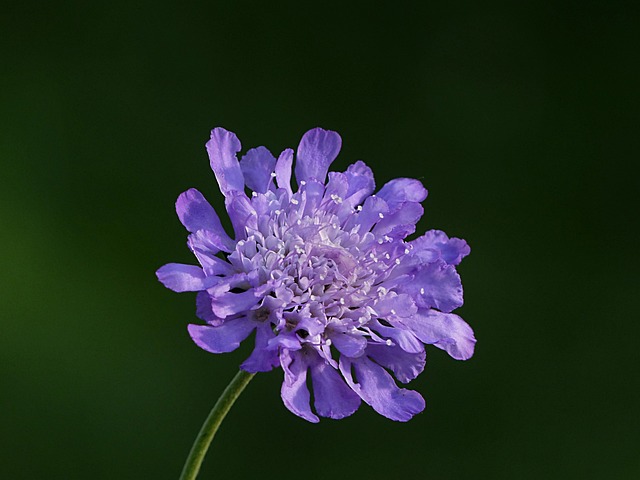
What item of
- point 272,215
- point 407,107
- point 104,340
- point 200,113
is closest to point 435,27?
point 407,107

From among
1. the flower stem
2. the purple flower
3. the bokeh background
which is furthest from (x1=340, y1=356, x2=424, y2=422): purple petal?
the bokeh background

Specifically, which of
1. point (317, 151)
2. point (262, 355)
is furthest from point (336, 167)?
point (262, 355)

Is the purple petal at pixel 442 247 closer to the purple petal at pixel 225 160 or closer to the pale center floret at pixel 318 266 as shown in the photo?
the pale center floret at pixel 318 266

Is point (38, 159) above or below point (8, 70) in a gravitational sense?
below

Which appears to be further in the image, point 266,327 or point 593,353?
point 593,353

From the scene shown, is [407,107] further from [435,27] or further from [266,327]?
[266,327]

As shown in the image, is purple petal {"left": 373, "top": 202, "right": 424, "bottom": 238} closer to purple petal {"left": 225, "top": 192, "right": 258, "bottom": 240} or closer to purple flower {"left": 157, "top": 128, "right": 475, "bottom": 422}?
purple flower {"left": 157, "top": 128, "right": 475, "bottom": 422}

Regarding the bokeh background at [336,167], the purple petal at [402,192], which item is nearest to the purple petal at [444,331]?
the purple petal at [402,192]

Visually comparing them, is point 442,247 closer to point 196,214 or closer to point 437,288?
point 437,288
